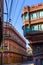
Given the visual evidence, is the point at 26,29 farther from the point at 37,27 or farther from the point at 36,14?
the point at 36,14

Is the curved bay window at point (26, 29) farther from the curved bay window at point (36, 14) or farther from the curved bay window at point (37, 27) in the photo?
the curved bay window at point (36, 14)

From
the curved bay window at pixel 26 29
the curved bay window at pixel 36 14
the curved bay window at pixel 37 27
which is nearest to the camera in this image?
the curved bay window at pixel 37 27

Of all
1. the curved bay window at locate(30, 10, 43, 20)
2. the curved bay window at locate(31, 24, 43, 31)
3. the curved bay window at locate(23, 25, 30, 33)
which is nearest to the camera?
the curved bay window at locate(31, 24, 43, 31)

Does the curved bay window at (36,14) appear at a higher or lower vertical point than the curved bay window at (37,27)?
higher

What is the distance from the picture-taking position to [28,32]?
3484 cm

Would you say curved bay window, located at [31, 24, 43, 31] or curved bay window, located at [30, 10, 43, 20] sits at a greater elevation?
curved bay window, located at [30, 10, 43, 20]

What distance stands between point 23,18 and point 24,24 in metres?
1.26

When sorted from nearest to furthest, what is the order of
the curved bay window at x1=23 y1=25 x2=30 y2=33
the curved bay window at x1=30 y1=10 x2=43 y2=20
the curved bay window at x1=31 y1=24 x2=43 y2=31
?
the curved bay window at x1=31 y1=24 x2=43 y2=31
the curved bay window at x1=30 y1=10 x2=43 y2=20
the curved bay window at x1=23 y1=25 x2=30 y2=33

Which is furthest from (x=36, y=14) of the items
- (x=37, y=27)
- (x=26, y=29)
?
(x=26, y=29)

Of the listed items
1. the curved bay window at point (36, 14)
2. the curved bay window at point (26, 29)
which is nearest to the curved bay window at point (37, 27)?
the curved bay window at point (26, 29)

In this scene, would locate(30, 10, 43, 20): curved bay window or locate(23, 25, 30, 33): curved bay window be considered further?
locate(23, 25, 30, 33): curved bay window

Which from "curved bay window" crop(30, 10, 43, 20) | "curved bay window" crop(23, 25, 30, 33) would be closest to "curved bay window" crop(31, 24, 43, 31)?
"curved bay window" crop(23, 25, 30, 33)

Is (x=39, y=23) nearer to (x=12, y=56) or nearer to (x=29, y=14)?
(x=29, y=14)

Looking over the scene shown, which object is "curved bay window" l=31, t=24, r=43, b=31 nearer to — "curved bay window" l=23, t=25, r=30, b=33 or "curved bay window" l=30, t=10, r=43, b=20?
"curved bay window" l=23, t=25, r=30, b=33
